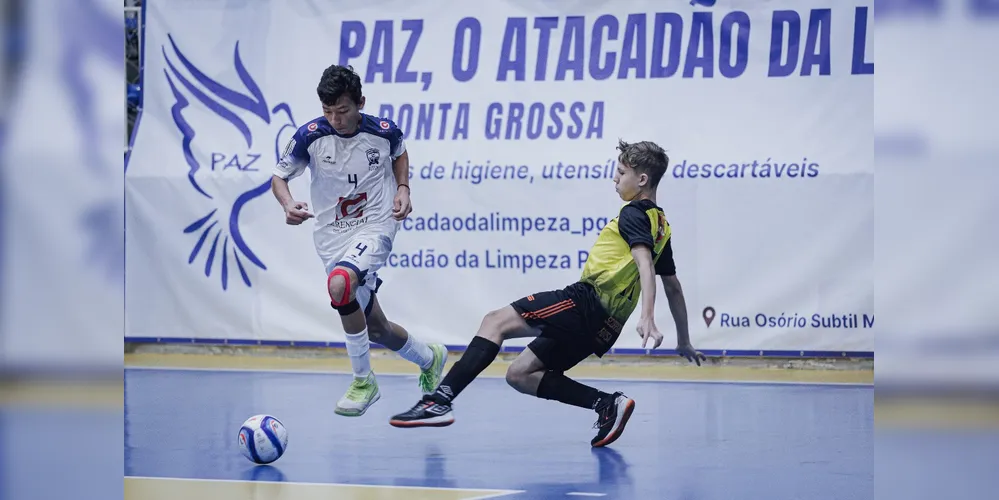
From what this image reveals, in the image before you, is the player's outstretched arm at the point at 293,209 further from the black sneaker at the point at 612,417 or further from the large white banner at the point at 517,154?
the large white banner at the point at 517,154

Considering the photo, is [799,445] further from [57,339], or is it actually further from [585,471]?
[57,339]

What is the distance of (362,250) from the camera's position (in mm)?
6723

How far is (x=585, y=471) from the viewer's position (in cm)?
555

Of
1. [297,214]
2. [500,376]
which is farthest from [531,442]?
[500,376]

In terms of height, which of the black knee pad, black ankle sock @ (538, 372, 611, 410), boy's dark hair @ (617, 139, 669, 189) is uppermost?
boy's dark hair @ (617, 139, 669, 189)

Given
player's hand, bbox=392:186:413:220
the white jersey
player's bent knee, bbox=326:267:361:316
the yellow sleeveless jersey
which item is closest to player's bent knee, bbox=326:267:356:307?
player's bent knee, bbox=326:267:361:316

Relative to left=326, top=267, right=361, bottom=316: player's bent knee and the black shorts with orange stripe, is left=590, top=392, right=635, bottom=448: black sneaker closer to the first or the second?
the black shorts with orange stripe

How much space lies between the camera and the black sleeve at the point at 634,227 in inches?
235

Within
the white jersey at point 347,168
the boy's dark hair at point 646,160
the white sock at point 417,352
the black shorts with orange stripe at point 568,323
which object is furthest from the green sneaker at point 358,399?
the boy's dark hair at point 646,160

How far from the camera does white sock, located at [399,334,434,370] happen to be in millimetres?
7234

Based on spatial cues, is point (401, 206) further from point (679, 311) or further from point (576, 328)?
point (679, 311)

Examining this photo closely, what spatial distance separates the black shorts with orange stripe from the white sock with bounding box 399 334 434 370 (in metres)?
1.19

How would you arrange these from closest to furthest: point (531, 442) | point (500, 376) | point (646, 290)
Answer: point (646, 290), point (531, 442), point (500, 376)

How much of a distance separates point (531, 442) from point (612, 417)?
563 mm
